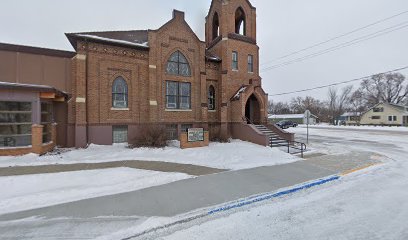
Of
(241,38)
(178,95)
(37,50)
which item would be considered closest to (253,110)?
(241,38)

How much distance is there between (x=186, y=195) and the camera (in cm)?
586

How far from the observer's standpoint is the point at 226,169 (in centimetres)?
875

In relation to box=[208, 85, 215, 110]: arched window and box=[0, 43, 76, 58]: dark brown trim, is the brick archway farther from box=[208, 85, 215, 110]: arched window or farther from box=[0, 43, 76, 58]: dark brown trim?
box=[0, 43, 76, 58]: dark brown trim

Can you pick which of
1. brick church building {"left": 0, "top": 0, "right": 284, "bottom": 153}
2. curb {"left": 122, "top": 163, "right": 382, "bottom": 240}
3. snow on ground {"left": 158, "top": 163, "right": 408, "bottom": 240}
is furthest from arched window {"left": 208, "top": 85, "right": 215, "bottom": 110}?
snow on ground {"left": 158, "top": 163, "right": 408, "bottom": 240}

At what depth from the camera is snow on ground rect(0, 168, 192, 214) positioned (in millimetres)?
5359

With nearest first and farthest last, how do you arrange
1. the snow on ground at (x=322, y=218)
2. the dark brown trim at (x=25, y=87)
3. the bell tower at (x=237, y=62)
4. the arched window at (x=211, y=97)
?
the snow on ground at (x=322, y=218) → the dark brown trim at (x=25, y=87) → the bell tower at (x=237, y=62) → the arched window at (x=211, y=97)

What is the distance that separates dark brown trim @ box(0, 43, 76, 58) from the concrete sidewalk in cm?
1188

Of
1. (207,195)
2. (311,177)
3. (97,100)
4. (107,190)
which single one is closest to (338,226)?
(207,195)

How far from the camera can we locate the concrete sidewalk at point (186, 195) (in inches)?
188

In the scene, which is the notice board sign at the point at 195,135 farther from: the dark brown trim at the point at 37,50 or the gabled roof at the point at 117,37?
the dark brown trim at the point at 37,50

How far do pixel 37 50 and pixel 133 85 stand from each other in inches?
230

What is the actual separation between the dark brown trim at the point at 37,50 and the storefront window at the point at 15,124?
3.77 m

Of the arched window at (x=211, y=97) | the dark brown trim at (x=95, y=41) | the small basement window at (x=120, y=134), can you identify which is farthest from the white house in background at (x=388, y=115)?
the small basement window at (x=120, y=134)

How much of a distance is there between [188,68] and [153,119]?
17.4 feet
